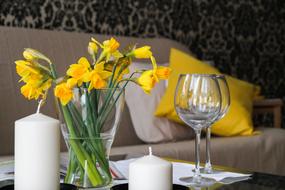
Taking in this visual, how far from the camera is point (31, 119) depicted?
3.09 ft

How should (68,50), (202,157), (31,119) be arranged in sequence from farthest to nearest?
1. (68,50)
2. (202,157)
3. (31,119)

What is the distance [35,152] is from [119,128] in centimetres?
170

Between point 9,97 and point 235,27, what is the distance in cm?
210

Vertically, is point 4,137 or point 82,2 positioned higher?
point 82,2

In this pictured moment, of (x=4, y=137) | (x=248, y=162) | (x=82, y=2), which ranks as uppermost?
(x=82, y=2)

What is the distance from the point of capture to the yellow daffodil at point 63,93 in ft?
3.21

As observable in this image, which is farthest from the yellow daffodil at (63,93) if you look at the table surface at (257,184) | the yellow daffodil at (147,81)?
the table surface at (257,184)

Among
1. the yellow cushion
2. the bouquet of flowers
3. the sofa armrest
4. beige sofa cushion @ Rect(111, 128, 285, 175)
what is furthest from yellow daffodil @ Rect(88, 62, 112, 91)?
the sofa armrest

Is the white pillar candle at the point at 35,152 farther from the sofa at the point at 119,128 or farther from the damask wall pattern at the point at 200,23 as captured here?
the damask wall pattern at the point at 200,23

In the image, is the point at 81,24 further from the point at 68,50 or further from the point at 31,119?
the point at 31,119

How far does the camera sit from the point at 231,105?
2.76 meters

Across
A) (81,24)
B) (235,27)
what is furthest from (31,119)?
(235,27)

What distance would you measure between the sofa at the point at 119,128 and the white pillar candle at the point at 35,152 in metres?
1.18

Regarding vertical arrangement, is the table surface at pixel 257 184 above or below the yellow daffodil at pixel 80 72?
below
